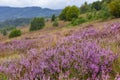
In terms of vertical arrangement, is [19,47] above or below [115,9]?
above

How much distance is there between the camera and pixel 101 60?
3.51 metres

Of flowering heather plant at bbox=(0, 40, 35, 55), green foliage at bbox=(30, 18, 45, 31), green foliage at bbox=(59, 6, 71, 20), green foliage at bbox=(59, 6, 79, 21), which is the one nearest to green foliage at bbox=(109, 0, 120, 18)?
flowering heather plant at bbox=(0, 40, 35, 55)

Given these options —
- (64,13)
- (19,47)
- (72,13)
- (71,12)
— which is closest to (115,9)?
(19,47)

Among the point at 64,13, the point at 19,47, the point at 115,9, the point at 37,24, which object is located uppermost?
the point at 19,47

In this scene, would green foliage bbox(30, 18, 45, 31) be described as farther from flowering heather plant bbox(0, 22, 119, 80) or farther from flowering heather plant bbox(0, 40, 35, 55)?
flowering heather plant bbox(0, 22, 119, 80)

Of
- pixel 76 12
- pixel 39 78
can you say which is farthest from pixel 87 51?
pixel 76 12

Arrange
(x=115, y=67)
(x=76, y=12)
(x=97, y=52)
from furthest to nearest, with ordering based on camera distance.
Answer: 1. (x=76, y=12)
2. (x=97, y=52)
3. (x=115, y=67)

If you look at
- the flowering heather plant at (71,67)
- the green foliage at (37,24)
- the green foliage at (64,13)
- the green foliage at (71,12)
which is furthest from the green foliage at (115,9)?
the green foliage at (37,24)

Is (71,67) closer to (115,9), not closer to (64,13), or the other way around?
(115,9)

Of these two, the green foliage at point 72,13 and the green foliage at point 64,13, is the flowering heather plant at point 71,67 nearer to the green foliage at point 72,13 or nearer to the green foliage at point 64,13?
the green foliage at point 72,13

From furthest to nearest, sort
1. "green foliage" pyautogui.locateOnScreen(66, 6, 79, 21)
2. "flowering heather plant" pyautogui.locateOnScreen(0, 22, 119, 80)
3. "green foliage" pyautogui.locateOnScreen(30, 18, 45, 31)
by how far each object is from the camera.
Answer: "green foliage" pyautogui.locateOnScreen(30, 18, 45, 31) < "green foliage" pyautogui.locateOnScreen(66, 6, 79, 21) < "flowering heather plant" pyautogui.locateOnScreen(0, 22, 119, 80)

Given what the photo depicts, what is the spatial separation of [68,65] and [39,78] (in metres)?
0.46

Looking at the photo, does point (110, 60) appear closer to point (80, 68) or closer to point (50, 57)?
point (80, 68)

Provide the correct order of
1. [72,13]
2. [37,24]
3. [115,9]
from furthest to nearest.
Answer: [37,24]
[72,13]
[115,9]
